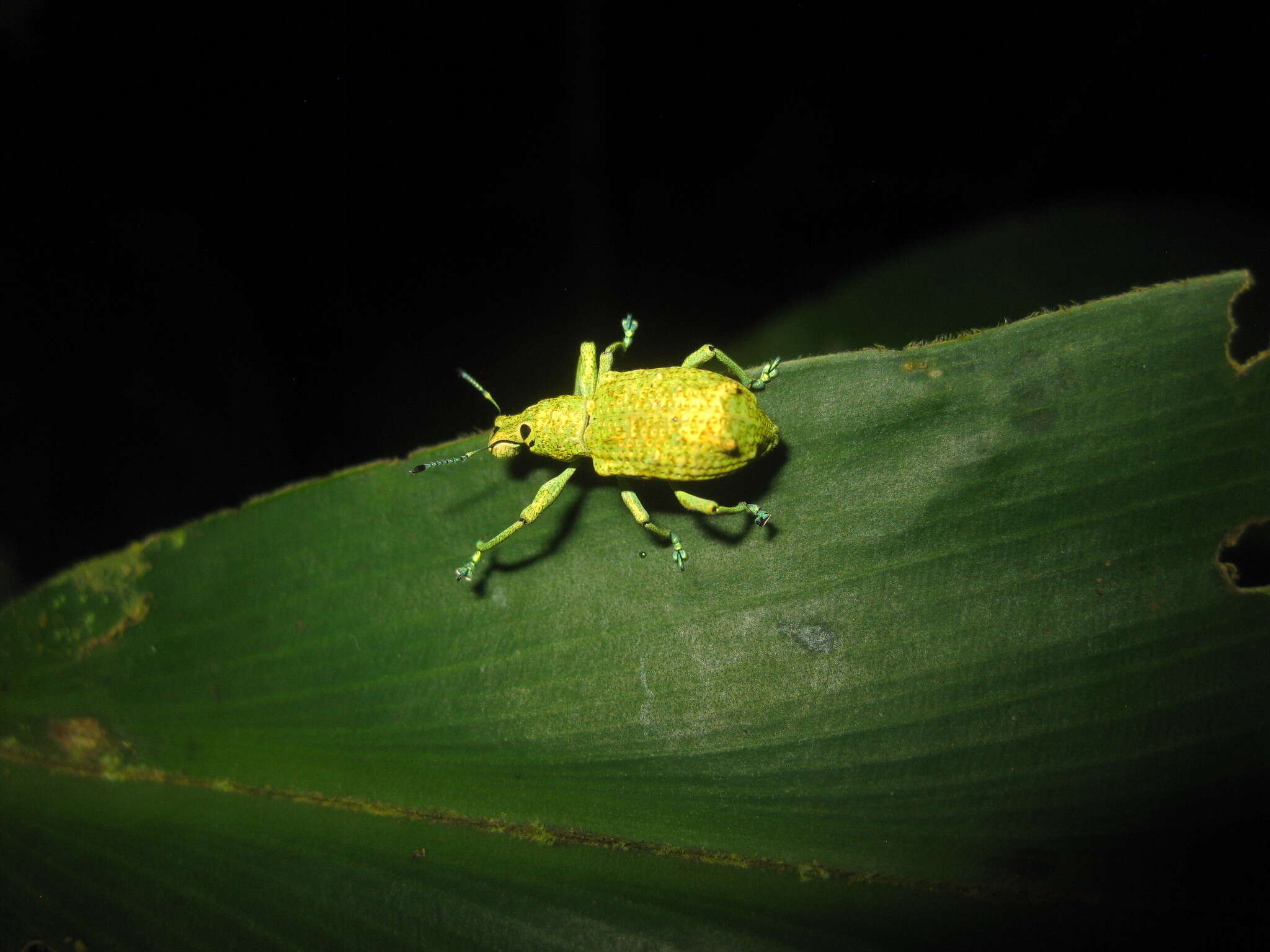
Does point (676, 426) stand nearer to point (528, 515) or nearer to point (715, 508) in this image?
point (715, 508)

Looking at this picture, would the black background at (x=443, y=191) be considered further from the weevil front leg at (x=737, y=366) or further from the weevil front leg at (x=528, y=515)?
the weevil front leg at (x=528, y=515)

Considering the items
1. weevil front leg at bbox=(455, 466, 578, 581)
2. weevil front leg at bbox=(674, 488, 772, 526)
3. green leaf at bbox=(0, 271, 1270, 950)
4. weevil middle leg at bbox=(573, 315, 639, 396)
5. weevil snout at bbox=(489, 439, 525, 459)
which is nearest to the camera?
green leaf at bbox=(0, 271, 1270, 950)

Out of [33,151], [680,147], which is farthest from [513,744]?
[33,151]

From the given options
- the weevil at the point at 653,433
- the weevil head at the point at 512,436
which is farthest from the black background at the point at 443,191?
the weevil at the point at 653,433

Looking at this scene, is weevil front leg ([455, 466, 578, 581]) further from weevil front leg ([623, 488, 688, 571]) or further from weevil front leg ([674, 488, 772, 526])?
weevil front leg ([674, 488, 772, 526])

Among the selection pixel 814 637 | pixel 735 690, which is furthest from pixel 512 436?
pixel 814 637

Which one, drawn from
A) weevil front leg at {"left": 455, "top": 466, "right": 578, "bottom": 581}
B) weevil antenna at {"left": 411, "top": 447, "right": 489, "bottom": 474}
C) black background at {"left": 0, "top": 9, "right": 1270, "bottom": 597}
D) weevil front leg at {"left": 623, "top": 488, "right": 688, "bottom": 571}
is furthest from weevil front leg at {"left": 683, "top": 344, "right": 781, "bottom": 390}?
weevil antenna at {"left": 411, "top": 447, "right": 489, "bottom": 474}

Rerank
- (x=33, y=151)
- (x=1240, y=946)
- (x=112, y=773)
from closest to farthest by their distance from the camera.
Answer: (x=1240, y=946), (x=112, y=773), (x=33, y=151)

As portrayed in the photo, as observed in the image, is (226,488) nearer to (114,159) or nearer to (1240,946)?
(114,159)
